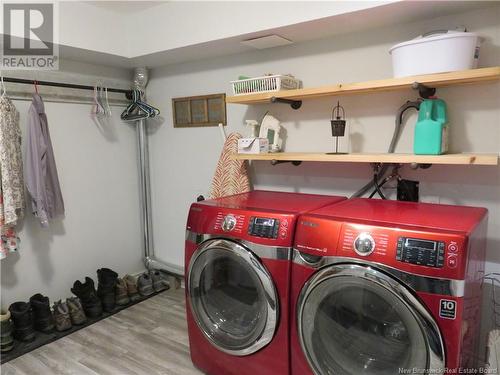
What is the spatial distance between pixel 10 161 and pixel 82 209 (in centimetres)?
71

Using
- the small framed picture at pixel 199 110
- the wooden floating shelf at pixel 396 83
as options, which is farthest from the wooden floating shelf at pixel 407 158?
the small framed picture at pixel 199 110

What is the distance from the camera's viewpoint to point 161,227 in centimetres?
334

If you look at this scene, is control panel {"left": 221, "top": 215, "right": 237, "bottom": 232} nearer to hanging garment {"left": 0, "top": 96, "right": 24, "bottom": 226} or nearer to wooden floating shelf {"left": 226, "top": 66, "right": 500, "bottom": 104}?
wooden floating shelf {"left": 226, "top": 66, "right": 500, "bottom": 104}

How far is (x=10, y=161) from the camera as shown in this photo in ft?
7.64

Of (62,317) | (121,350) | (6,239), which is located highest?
(6,239)

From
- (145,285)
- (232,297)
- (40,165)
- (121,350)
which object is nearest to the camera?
(232,297)

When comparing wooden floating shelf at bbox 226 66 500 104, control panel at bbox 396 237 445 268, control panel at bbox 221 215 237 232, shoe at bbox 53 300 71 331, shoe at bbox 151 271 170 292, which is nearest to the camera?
control panel at bbox 396 237 445 268

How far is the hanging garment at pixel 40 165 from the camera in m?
2.40

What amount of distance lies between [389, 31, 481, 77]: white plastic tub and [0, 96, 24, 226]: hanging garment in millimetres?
2319

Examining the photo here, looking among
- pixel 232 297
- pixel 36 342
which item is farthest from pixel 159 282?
pixel 232 297

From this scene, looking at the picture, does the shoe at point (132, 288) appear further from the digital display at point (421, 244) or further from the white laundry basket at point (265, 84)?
the digital display at point (421, 244)

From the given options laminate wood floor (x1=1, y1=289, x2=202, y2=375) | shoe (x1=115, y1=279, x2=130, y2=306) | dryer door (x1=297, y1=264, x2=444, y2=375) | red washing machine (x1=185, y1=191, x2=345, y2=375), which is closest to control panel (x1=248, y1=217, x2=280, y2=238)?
red washing machine (x1=185, y1=191, x2=345, y2=375)

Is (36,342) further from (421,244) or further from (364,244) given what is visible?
(421,244)

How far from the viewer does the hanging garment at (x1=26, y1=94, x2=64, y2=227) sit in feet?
7.86
